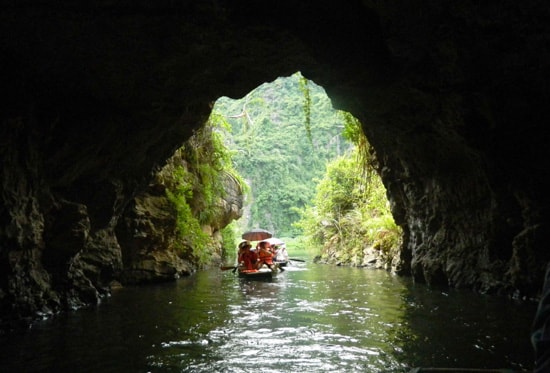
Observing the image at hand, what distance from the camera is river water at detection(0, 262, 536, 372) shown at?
18.1ft

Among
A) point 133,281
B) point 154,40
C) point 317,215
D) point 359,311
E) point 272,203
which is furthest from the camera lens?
point 272,203

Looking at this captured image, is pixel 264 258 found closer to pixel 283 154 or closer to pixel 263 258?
pixel 263 258

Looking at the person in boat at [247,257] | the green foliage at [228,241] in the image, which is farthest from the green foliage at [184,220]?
the green foliage at [228,241]

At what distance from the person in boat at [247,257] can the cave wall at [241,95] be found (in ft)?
17.3

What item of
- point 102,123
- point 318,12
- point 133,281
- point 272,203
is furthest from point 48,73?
point 272,203

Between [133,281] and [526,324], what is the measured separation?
11.4 m

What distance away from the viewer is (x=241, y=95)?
10.3 meters

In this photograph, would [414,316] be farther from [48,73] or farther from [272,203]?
[272,203]

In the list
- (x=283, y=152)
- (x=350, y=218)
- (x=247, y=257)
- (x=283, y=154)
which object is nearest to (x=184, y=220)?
(x=247, y=257)

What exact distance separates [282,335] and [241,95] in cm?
542

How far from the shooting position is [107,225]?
40.8 ft

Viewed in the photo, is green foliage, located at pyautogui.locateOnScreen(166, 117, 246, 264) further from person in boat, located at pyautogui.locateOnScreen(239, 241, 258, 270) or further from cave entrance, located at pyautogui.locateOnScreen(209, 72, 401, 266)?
cave entrance, located at pyautogui.locateOnScreen(209, 72, 401, 266)

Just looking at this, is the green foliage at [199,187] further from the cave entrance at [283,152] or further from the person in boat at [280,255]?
the cave entrance at [283,152]

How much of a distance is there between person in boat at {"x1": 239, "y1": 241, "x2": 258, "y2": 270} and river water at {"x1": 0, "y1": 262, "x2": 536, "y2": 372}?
15.8 ft
